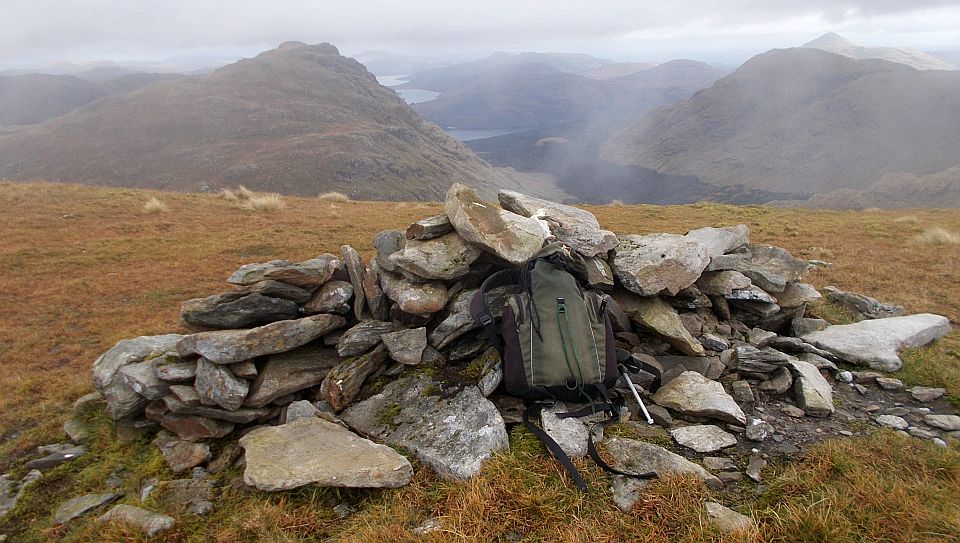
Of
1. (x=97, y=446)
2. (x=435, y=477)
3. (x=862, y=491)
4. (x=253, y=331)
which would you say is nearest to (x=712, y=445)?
(x=862, y=491)

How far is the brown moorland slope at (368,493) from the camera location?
433cm

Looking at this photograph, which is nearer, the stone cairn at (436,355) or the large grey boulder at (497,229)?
the stone cairn at (436,355)

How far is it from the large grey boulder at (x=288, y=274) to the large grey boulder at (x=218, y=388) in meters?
1.81

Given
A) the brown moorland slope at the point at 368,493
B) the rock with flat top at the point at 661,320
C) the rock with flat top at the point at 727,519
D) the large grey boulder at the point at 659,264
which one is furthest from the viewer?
the large grey boulder at the point at 659,264

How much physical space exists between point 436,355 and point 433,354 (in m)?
0.05

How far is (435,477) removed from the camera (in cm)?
539

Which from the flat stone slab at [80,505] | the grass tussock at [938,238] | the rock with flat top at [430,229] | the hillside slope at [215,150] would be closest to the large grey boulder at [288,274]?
the rock with flat top at [430,229]

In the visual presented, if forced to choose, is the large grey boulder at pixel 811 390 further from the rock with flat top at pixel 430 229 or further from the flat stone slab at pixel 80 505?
the flat stone slab at pixel 80 505

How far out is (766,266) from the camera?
10055mm

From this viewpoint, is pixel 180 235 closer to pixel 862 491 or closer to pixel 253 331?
pixel 253 331

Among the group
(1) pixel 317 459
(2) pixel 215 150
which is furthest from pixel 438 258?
(2) pixel 215 150

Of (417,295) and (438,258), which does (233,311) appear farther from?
(438,258)

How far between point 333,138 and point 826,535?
185 meters

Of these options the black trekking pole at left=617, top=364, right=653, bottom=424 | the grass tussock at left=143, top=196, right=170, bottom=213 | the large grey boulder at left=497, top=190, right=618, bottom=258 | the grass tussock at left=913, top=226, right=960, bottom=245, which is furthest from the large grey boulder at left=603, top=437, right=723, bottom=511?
the grass tussock at left=143, top=196, right=170, bottom=213
